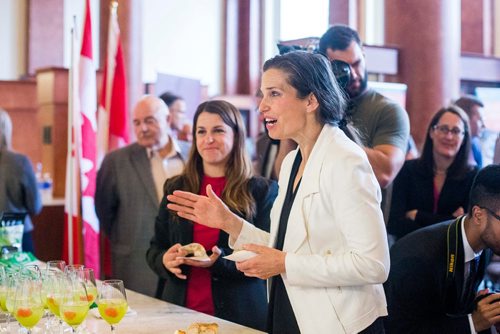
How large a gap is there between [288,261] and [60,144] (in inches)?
177

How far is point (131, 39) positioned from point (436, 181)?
3896 mm

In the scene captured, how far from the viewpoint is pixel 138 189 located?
14.0 feet

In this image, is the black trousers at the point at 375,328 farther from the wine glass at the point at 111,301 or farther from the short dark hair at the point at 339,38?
the short dark hair at the point at 339,38

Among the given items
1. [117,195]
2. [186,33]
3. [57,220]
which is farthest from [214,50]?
[117,195]

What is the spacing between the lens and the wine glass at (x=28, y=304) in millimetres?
2074

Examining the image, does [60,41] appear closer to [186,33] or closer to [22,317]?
[186,33]

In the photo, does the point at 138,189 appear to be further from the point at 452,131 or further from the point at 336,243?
the point at 336,243

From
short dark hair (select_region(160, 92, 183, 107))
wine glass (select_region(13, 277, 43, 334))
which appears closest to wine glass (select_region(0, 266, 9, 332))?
wine glass (select_region(13, 277, 43, 334))

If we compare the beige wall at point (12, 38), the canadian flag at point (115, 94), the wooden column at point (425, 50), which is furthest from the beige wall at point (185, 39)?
the canadian flag at point (115, 94)

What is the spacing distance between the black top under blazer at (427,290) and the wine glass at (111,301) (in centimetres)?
93

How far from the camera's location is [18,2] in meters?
10.9

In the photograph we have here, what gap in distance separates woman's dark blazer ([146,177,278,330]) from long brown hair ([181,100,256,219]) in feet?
0.13

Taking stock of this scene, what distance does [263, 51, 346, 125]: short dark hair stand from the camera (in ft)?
6.93

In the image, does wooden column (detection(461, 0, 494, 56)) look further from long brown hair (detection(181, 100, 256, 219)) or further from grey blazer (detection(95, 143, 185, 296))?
long brown hair (detection(181, 100, 256, 219))
